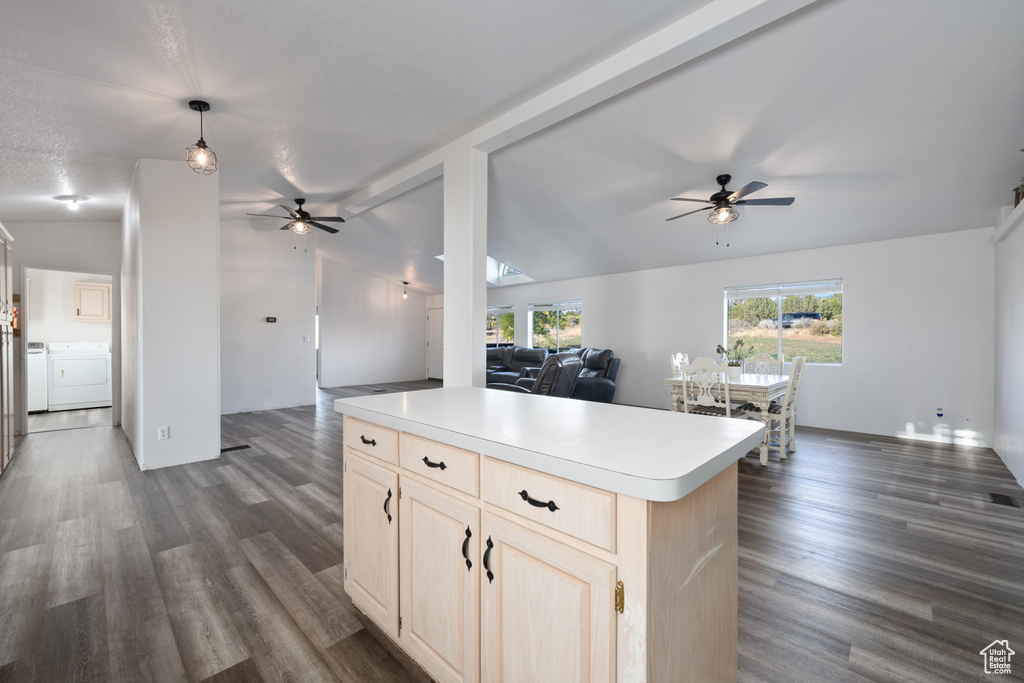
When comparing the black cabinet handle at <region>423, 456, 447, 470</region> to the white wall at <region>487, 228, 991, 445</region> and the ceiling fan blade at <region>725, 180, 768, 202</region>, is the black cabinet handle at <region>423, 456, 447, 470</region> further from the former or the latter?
the white wall at <region>487, 228, 991, 445</region>

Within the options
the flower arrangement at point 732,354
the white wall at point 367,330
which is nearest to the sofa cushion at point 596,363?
the flower arrangement at point 732,354

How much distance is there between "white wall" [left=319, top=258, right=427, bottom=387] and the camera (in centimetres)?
918

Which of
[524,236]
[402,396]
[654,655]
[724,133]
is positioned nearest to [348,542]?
[402,396]

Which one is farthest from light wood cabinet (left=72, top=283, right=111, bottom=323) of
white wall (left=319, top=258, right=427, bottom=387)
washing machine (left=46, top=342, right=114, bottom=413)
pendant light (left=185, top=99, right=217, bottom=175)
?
pendant light (left=185, top=99, right=217, bottom=175)

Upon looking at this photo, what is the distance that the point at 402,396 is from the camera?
1.99 m

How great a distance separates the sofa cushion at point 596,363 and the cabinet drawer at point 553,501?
5.96 m

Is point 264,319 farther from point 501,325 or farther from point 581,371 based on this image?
point 581,371

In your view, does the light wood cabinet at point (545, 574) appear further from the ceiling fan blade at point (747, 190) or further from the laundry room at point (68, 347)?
the laundry room at point (68, 347)

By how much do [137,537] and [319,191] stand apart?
12.8 ft

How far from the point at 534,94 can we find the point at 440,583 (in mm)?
2916

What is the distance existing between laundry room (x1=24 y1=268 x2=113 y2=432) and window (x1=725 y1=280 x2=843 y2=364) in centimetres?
901

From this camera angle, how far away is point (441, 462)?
133 cm

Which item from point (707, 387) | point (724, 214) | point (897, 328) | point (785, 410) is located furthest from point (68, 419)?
point (897, 328)

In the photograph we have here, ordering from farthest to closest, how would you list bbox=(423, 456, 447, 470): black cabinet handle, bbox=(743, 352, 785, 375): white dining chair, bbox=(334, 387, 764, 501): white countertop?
bbox=(743, 352, 785, 375): white dining chair
bbox=(423, 456, 447, 470): black cabinet handle
bbox=(334, 387, 764, 501): white countertop
